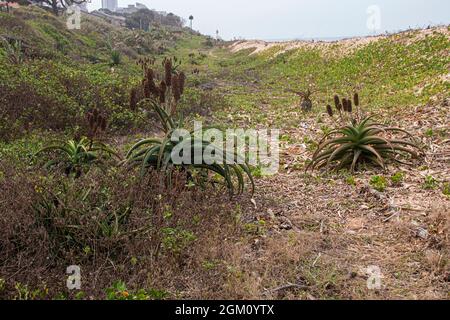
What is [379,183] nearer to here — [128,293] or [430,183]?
[430,183]

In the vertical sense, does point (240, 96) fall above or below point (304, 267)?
above

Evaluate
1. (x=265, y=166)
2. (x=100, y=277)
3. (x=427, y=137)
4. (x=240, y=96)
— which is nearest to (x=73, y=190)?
(x=100, y=277)

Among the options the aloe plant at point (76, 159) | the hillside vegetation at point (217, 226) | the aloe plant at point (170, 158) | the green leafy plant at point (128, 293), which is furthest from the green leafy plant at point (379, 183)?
the aloe plant at point (76, 159)

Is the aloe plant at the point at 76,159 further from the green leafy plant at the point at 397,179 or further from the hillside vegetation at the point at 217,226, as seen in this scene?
the green leafy plant at the point at 397,179

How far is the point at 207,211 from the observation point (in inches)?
148

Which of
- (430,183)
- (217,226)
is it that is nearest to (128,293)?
(217,226)

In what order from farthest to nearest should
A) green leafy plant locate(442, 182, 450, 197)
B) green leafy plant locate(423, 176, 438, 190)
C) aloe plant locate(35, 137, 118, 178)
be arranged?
aloe plant locate(35, 137, 118, 178) < green leafy plant locate(423, 176, 438, 190) < green leafy plant locate(442, 182, 450, 197)

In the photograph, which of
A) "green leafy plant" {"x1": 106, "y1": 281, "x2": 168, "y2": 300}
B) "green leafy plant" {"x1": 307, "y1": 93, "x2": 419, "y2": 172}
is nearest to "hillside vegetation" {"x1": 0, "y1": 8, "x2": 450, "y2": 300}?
"green leafy plant" {"x1": 106, "y1": 281, "x2": 168, "y2": 300}

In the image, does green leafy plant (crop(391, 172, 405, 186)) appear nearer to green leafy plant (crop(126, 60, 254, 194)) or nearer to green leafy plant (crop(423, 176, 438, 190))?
green leafy plant (crop(423, 176, 438, 190))

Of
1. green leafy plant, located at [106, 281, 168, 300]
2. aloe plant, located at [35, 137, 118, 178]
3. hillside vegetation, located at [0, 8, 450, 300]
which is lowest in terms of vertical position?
green leafy plant, located at [106, 281, 168, 300]

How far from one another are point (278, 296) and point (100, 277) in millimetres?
1298

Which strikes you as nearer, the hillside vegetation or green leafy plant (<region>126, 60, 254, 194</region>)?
the hillside vegetation

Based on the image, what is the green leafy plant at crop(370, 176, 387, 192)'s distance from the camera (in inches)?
177
